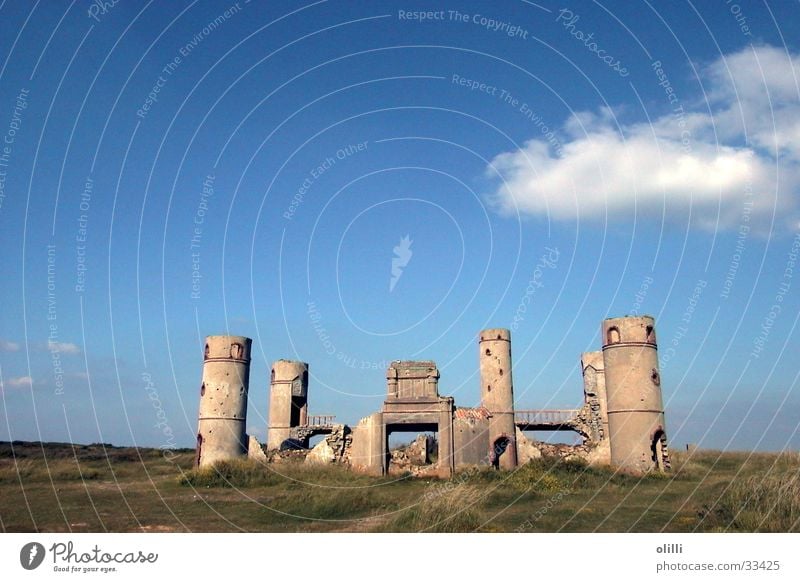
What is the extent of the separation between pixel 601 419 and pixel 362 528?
70.5 ft

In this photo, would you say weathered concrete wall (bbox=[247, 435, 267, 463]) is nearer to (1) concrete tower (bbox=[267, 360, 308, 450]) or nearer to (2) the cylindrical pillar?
(1) concrete tower (bbox=[267, 360, 308, 450])

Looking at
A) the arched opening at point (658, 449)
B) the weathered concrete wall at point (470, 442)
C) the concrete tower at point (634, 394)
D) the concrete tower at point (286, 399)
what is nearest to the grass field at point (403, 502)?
the arched opening at point (658, 449)

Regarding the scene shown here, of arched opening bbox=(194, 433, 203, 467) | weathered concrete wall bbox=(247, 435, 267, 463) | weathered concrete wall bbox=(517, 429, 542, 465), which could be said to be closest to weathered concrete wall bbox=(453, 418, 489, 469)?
weathered concrete wall bbox=(517, 429, 542, 465)

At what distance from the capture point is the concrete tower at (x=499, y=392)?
88.3ft

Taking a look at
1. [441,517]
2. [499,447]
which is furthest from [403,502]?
[499,447]

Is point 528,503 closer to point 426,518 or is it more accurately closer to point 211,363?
point 426,518

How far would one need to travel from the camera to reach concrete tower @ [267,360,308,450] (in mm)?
33312

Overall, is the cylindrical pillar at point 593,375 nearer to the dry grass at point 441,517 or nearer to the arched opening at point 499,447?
the arched opening at point 499,447

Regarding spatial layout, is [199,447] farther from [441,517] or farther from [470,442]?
[441,517]

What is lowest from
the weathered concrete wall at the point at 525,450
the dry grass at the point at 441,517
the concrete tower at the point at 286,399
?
the weathered concrete wall at the point at 525,450

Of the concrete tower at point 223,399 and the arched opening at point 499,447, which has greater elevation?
the concrete tower at point 223,399

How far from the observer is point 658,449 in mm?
22703

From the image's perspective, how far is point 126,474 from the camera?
27.4 meters
